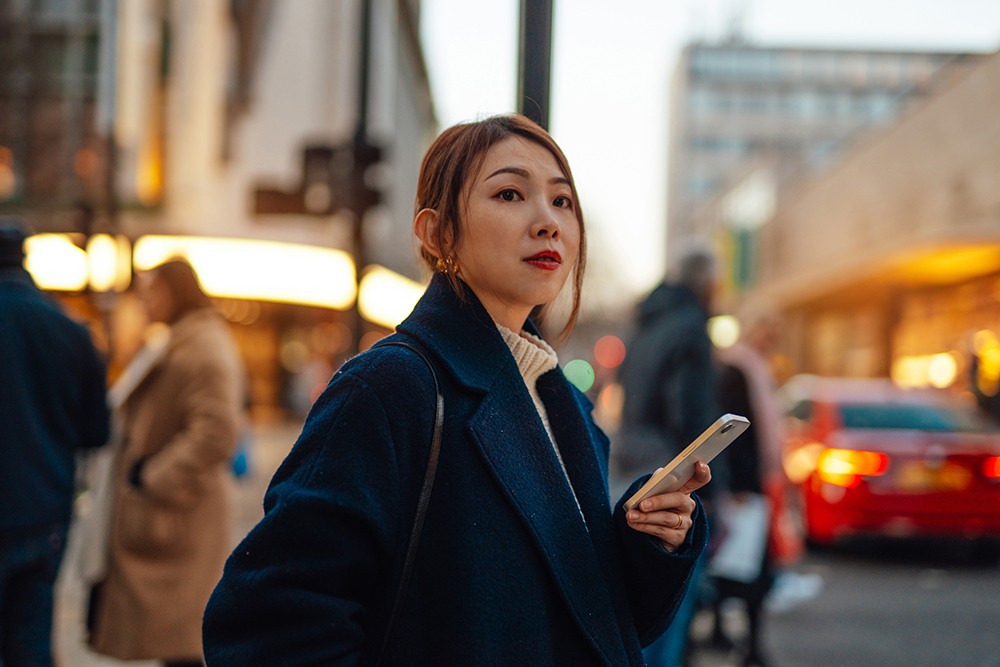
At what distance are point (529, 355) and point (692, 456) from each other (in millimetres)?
351

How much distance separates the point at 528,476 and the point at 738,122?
241 ft

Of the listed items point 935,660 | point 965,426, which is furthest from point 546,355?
point 965,426

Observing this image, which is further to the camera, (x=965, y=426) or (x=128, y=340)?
(x=965, y=426)

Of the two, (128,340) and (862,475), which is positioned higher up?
(128,340)

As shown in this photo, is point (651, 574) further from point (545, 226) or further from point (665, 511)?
point (545, 226)

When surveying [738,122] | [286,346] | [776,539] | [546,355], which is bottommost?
[286,346]

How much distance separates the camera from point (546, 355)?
190 cm

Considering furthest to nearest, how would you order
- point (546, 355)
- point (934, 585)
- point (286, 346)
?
point (286, 346), point (934, 585), point (546, 355)

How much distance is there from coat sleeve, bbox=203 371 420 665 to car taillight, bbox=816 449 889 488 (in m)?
7.58

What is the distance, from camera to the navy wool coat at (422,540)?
1.50 metres

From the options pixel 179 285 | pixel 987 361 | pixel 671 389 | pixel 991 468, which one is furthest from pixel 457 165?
pixel 987 361

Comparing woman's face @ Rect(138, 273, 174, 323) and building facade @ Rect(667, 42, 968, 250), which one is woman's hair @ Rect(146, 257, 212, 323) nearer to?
woman's face @ Rect(138, 273, 174, 323)

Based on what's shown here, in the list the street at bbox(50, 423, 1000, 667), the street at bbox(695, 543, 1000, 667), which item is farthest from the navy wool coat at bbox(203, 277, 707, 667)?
the street at bbox(695, 543, 1000, 667)

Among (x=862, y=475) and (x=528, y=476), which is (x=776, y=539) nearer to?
(x=862, y=475)
